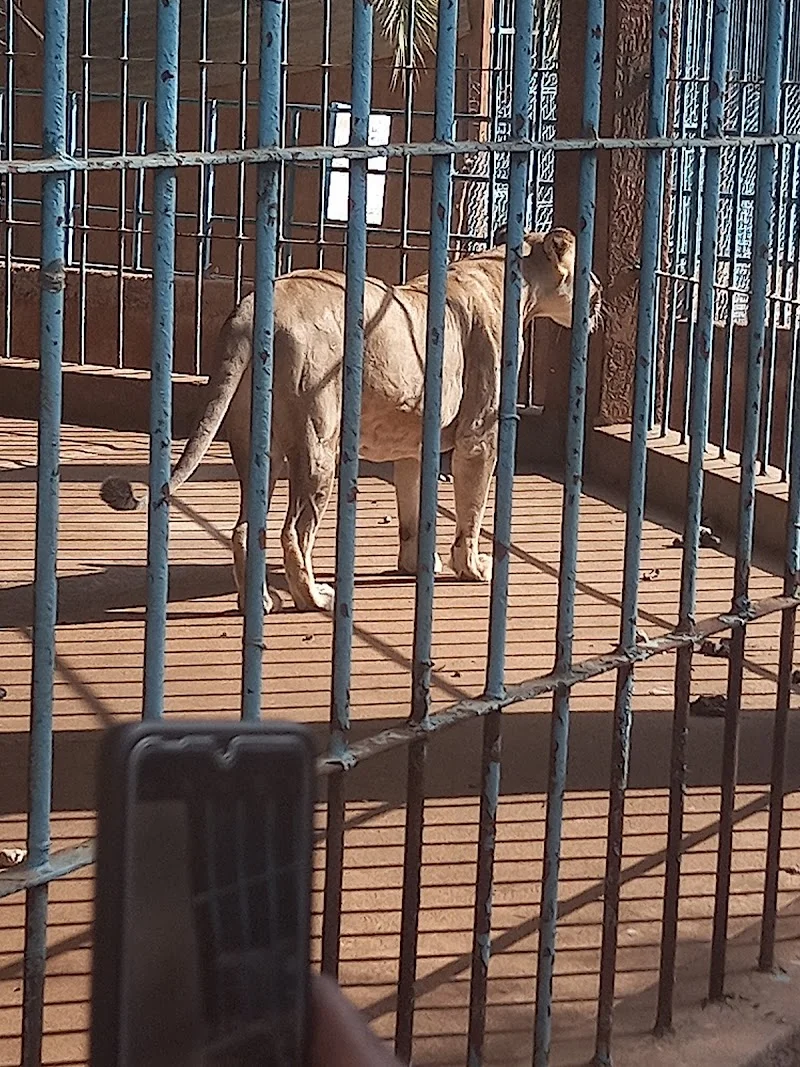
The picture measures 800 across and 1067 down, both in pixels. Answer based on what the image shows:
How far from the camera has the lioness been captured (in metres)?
6.29

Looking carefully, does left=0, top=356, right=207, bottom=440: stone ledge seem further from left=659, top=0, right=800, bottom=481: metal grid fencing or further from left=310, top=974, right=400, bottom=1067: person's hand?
left=310, top=974, right=400, bottom=1067: person's hand

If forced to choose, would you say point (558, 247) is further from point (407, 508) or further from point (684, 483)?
point (684, 483)

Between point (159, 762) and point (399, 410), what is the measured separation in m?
5.85

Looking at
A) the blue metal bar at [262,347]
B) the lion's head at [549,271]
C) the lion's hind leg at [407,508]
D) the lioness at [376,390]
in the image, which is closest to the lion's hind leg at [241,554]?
the lioness at [376,390]

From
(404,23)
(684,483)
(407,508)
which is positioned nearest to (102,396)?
(404,23)

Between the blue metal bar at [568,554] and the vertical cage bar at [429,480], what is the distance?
1.01 ft

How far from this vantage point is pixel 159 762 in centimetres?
98

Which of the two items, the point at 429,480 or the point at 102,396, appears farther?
the point at 102,396

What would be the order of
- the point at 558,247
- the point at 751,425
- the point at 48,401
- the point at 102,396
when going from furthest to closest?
the point at 102,396 < the point at 558,247 < the point at 751,425 < the point at 48,401

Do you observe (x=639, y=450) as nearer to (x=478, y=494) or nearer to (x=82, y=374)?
(x=478, y=494)

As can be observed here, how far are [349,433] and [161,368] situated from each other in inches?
15.4

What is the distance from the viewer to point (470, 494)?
729 centimetres

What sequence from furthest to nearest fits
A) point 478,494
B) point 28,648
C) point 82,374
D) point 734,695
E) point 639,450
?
point 82,374 < point 478,494 < point 28,648 < point 734,695 < point 639,450

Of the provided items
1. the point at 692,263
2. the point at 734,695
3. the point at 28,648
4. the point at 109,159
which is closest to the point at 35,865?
the point at 109,159
